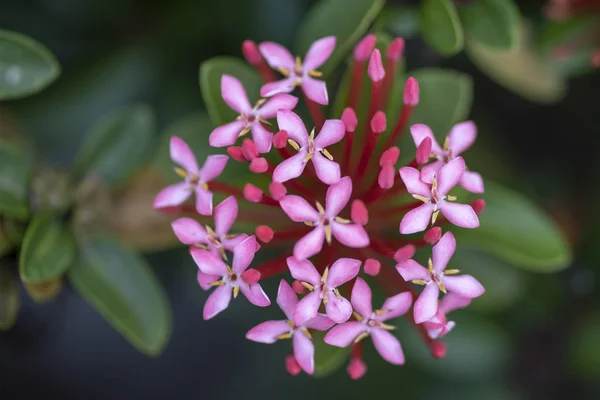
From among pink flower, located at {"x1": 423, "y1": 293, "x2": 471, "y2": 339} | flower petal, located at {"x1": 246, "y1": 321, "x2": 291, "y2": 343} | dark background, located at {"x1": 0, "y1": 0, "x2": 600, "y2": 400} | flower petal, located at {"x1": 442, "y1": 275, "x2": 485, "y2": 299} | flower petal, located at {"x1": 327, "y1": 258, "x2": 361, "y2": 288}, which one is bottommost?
dark background, located at {"x1": 0, "y1": 0, "x2": 600, "y2": 400}

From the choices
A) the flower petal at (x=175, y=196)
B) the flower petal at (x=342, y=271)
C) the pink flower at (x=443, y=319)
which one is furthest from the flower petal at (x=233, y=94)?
the pink flower at (x=443, y=319)

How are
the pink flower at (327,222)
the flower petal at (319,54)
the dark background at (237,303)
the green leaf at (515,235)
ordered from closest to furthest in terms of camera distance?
the pink flower at (327,222), the flower petal at (319,54), the green leaf at (515,235), the dark background at (237,303)

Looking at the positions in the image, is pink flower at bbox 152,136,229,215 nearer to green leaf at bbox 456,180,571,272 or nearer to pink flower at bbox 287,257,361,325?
pink flower at bbox 287,257,361,325

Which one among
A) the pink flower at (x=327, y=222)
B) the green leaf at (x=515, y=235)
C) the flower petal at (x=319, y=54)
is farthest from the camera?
the green leaf at (x=515, y=235)

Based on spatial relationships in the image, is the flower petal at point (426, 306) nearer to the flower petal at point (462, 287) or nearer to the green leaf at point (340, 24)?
the flower petal at point (462, 287)

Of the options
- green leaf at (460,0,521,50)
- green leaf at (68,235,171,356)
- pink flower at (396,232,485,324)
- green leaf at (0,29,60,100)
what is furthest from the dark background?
pink flower at (396,232,485,324)

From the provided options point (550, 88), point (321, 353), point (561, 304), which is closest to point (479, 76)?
point (550, 88)

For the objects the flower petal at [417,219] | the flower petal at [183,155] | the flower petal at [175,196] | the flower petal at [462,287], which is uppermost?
the flower petal at [417,219]

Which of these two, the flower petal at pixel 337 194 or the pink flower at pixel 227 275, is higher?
the flower petal at pixel 337 194

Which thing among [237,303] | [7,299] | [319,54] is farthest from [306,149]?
[237,303]
